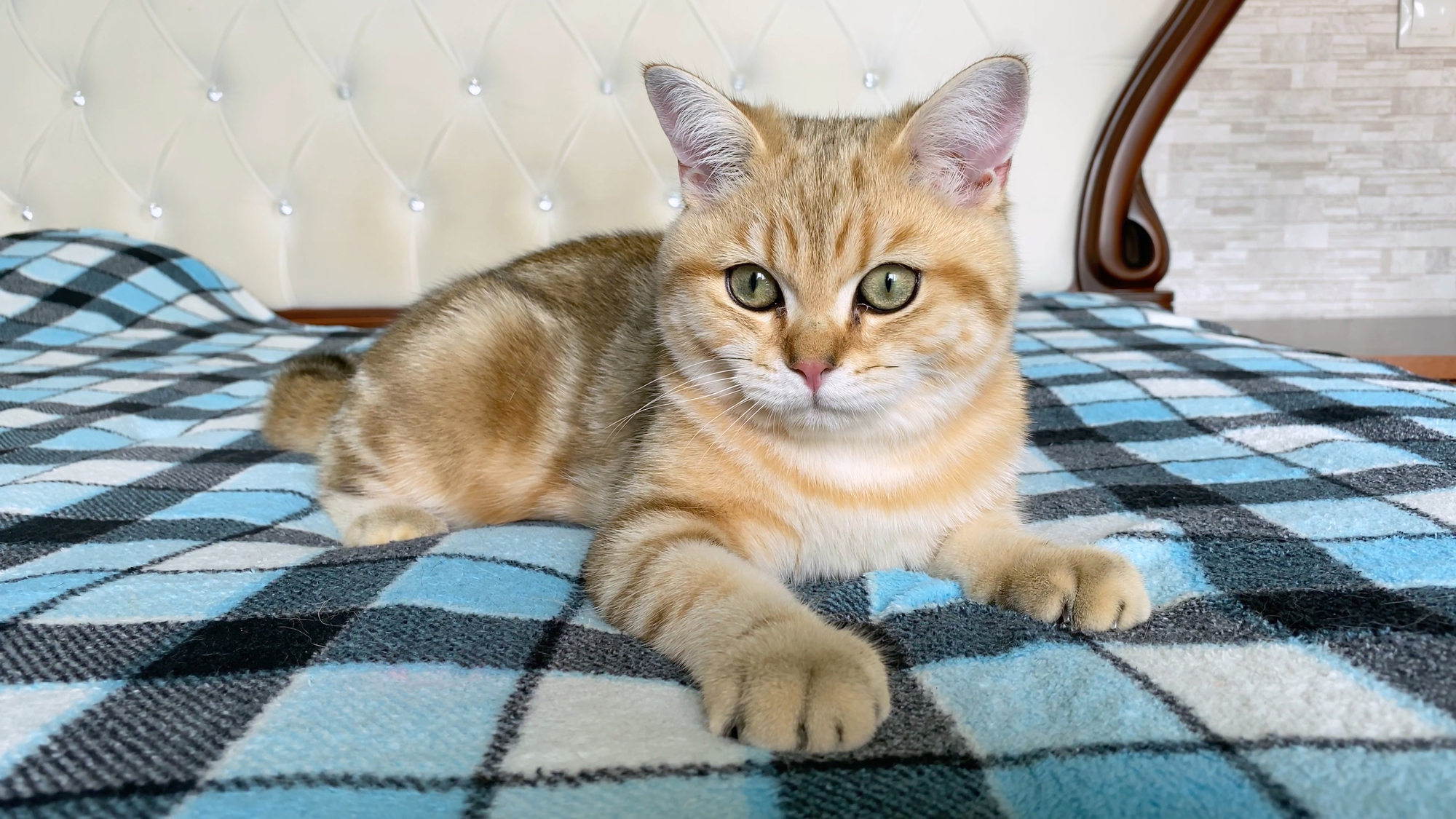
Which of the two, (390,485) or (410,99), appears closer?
(390,485)

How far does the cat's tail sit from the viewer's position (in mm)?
1309

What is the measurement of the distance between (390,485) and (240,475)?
246 millimetres

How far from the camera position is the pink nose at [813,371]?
73 centimetres

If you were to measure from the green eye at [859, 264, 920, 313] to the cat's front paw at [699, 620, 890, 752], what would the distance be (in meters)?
0.34

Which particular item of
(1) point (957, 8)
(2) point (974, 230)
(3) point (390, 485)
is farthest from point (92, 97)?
(2) point (974, 230)

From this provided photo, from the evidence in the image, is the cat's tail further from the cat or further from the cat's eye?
the cat's eye

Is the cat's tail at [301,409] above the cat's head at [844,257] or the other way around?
the other way around

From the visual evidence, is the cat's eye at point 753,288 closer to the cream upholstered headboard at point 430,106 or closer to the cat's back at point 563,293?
the cat's back at point 563,293

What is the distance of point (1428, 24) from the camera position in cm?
232

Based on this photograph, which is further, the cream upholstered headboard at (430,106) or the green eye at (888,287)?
the cream upholstered headboard at (430,106)

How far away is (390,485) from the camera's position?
3.68 ft

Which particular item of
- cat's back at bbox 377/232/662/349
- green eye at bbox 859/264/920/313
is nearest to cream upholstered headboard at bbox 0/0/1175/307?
cat's back at bbox 377/232/662/349

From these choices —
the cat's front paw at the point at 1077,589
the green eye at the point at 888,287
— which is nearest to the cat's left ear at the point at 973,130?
the green eye at the point at 888,287

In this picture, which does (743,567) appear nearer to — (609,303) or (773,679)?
(773,679)
